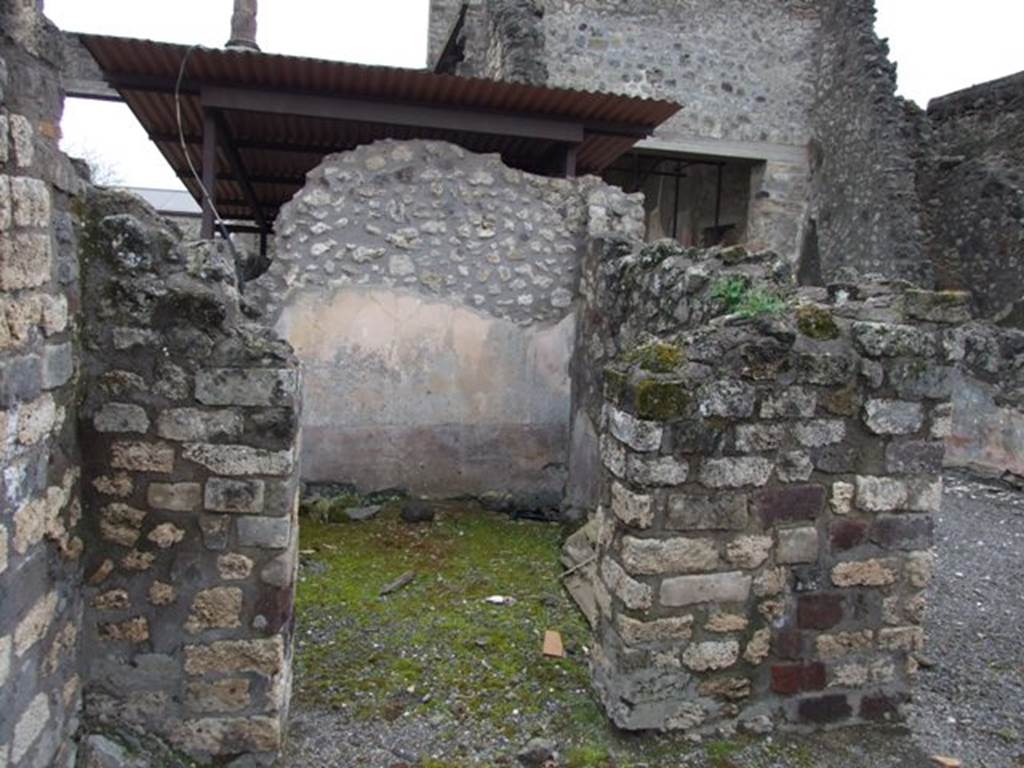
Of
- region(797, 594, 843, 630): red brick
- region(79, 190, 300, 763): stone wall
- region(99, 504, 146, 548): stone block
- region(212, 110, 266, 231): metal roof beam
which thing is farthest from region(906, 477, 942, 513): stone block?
region(212, 110, 266, 231): metal roof beam

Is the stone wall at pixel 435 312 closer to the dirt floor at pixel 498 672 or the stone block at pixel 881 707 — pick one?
the dirt floor at pixel 498 672

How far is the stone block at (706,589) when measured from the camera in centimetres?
345

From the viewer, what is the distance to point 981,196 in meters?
11.9

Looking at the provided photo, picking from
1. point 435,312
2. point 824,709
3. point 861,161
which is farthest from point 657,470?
point 861,161

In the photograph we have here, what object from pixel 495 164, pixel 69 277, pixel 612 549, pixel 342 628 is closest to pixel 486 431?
pixel 495 164

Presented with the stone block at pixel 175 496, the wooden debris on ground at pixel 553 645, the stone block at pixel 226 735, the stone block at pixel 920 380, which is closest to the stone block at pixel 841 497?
the stone block at pixel 920 380

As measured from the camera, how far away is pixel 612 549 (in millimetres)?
3631

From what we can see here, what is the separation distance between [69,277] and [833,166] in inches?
480

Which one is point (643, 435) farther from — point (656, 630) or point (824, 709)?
point (824, 709)

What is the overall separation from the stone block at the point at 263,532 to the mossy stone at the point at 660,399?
1.50 m

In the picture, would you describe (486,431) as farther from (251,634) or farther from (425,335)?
(251,634)

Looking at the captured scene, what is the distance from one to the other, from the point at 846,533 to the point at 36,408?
10.6 feet

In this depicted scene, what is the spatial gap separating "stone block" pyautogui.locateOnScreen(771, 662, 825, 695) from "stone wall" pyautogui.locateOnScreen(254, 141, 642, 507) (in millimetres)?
3668

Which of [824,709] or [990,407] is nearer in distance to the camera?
[824,709]
